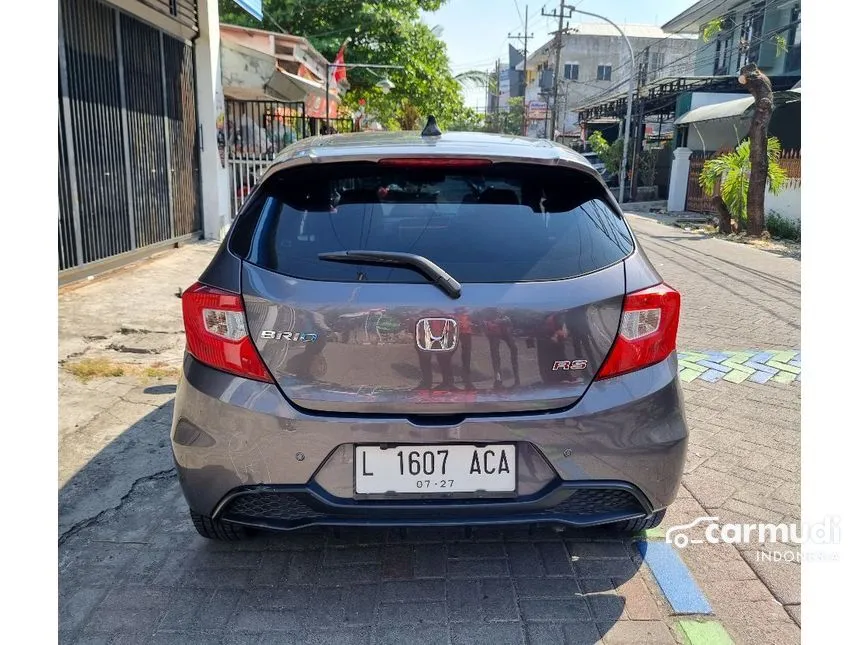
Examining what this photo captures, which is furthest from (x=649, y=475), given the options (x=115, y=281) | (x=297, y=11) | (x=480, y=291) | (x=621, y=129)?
(x=621, y=129)

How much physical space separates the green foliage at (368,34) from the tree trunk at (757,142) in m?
8.24

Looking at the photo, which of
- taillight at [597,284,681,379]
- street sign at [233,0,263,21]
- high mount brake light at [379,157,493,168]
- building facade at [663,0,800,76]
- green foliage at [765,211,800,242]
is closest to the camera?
taillight at [597,284,681,379]

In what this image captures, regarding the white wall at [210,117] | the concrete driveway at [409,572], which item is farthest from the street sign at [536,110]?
the concrete driveway at [409,572]

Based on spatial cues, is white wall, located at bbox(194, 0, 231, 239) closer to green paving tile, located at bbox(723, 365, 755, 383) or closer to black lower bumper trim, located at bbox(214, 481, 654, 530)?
green paving tile, located at bbox(723, 365, 755, 383)

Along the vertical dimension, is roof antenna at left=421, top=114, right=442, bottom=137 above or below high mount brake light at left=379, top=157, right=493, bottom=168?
above

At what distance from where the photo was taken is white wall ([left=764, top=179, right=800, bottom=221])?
14.1 meters

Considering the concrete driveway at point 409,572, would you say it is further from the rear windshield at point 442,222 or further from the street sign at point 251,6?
the street sign at point 251,6

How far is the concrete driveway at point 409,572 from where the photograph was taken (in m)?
2.16

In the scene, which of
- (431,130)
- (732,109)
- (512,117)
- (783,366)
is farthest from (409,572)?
(512,117)

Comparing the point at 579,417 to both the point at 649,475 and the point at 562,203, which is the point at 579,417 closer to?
the point at 649,475

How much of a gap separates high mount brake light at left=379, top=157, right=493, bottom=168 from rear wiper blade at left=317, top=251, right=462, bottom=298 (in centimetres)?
36

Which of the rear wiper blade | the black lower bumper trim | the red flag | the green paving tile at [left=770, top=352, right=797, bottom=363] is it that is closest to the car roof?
the rear wiper blade

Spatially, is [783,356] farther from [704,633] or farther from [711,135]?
[711,135]

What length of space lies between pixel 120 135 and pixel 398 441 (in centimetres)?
730
